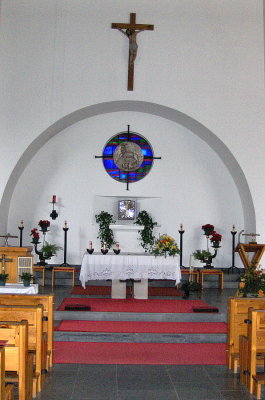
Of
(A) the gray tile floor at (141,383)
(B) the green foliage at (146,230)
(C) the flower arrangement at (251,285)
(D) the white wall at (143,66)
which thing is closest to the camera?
(A) the gray tile floor at (141,383)

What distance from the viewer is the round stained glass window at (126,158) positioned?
13.2 m

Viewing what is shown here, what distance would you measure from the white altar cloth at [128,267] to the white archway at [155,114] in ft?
10.4

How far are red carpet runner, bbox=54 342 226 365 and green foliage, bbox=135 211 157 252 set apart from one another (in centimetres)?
560

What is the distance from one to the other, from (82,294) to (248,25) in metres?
7.00

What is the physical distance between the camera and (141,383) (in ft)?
18.8

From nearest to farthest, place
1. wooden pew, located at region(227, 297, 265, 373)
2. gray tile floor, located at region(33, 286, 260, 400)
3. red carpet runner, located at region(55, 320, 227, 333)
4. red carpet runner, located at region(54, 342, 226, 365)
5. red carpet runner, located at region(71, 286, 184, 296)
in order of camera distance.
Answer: gray tile floor, located at region(33, 286, 260, 400) → wooden pew, located at region(227, 297, 265, 373) → red carpet runner, located at region(54, 342, 226, 365) → red carpet runner, located at region(55, 320, 227, 333) → red carpet runner, located at region(71, 286, 184, 296)

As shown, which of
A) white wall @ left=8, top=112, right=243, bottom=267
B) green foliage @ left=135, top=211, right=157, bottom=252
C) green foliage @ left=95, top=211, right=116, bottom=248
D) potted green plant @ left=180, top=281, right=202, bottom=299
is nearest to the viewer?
potted green plant @ left=180, top=281, right=202, bottom=299

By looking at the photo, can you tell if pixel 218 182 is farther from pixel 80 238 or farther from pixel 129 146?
pixel 80 238

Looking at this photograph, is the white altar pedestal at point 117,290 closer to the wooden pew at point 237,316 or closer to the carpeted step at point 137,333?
the carpeted step at point 137,333

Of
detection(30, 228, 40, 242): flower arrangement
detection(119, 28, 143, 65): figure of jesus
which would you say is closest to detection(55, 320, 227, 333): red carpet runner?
detection(30, 228, 40, 242): flower arrangement

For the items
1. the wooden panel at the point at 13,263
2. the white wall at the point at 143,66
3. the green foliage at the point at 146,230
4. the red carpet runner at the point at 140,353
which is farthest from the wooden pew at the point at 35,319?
the green foliage at the point at 146,230

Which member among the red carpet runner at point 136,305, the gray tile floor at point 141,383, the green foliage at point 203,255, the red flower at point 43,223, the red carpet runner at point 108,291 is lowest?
the gray tile floor at point 141,383

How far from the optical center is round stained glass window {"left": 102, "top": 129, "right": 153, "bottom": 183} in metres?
13.2

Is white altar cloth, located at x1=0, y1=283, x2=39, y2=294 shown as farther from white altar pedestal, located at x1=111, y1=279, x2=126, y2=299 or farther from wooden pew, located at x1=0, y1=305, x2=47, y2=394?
white altar pedestal, located at x1=111, y1=279, x2=126, y2=299
